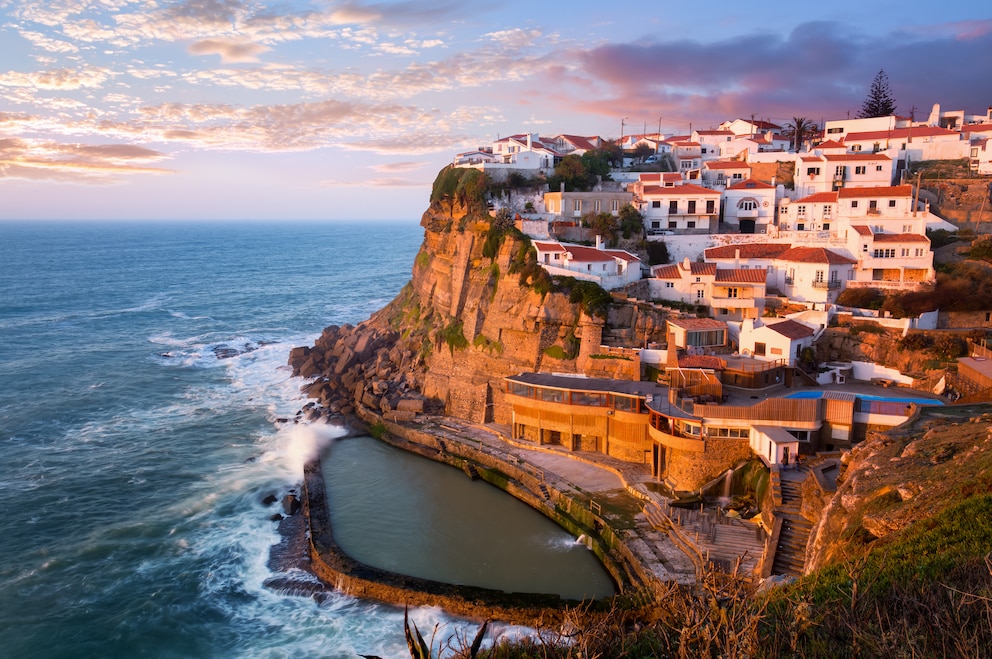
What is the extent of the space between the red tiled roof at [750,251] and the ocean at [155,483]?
26.0 meters

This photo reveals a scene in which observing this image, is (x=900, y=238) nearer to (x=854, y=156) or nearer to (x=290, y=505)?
(x=854, y=156)

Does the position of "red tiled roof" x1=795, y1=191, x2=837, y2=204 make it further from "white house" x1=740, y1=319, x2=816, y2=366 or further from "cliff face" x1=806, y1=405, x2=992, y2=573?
"cliff face" x1=806, y1=405, x2=992, y2=573

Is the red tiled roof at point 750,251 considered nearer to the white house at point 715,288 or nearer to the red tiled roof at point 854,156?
the white house at point 715,288

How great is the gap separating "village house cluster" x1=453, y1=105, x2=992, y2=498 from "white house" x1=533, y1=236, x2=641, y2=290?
0.31 feet

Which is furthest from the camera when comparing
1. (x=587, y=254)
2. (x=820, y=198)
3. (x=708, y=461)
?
(x=820, y=198)

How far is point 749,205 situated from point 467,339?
2272 cm

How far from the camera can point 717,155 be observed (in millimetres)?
57906

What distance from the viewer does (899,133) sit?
4888cm

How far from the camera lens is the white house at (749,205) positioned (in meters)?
45.1

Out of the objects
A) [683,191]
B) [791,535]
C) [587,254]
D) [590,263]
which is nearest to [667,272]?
[590,263]

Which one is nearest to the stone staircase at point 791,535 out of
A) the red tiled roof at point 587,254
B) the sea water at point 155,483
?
the sea water at point 155,483

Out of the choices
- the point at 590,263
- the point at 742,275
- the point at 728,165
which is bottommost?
the point at 742,275

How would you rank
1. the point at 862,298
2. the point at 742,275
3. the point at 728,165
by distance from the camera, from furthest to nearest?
the point at 728,165
the point at 742,275
the point at 862,298

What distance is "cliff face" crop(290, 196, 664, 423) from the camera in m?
35.0
